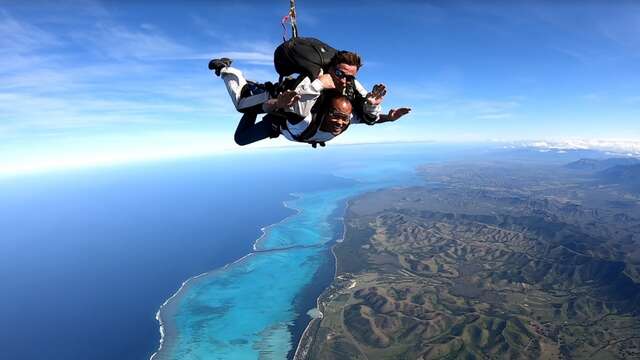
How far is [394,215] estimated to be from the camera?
179 m

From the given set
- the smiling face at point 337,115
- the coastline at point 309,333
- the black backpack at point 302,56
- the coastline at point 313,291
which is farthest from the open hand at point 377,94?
the coastline at point 313,291

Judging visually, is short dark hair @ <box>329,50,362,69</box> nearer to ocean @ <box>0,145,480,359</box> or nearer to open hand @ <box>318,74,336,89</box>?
open hand @ <box>318,74,336,89</box>

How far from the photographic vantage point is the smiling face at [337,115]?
4258 mm

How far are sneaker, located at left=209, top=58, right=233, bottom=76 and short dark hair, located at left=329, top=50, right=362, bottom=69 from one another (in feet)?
5.73

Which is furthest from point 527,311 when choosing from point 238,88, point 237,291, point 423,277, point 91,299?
point 91,299

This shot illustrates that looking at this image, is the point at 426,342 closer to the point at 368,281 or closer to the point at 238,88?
the point at 368,281

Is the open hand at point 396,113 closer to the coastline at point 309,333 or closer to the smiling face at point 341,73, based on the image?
the smiling face at point 341,73

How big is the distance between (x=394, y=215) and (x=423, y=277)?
230 ft

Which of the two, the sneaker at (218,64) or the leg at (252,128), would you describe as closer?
the sneaker at (218,64)

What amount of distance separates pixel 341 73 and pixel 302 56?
0.54 m

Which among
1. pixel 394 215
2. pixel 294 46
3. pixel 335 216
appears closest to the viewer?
pixel 294 46

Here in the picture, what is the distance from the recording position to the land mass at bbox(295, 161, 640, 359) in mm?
73000

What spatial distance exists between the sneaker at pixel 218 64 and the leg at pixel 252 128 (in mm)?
769

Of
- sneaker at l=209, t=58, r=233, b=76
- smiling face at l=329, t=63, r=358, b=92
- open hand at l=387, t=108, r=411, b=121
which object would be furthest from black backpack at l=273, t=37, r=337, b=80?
open hand at l=387, t=108, r=411, b=121
